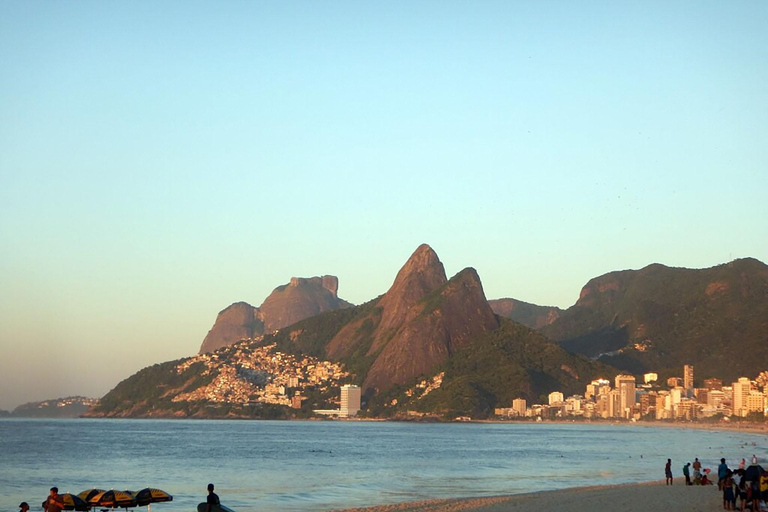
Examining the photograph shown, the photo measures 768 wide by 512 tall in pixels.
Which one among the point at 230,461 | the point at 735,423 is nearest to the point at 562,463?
the point at 230,461

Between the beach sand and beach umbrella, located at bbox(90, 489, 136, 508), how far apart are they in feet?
31.5

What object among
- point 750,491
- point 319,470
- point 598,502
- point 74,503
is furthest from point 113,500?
point 319,470

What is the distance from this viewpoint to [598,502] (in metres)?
39.9

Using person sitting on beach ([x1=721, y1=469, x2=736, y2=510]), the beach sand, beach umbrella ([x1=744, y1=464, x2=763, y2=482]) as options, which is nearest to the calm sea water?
the beach sand

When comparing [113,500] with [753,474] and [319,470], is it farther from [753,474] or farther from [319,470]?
[319,470]

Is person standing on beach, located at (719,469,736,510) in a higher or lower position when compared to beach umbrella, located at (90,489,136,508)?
higher

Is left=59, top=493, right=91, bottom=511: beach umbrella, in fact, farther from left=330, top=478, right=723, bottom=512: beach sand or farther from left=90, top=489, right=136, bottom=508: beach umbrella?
left=330, top=478, right=723, bottom=512: beach sand

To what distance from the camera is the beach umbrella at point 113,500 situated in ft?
115

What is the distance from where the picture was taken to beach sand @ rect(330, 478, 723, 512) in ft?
122

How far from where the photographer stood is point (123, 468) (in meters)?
72.1

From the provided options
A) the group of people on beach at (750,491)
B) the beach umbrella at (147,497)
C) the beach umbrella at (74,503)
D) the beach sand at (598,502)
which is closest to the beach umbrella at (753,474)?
the group of people on beach at (750,491)

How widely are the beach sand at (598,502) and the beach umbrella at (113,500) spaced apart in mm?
9600

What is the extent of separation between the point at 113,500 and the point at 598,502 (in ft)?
63.0

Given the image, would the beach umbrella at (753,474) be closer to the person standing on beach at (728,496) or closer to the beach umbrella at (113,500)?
the person standing on beach at (728,496)
